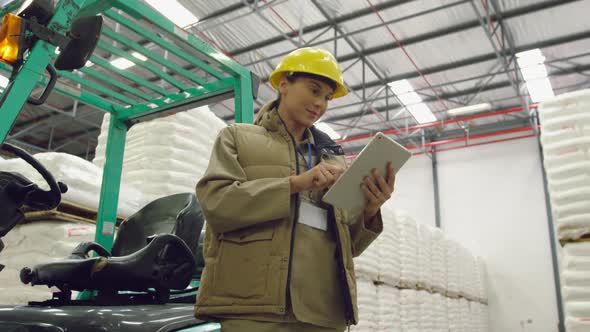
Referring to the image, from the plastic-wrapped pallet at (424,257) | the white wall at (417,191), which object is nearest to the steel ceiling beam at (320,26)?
the plastic-wrapped pallet at (424,257)

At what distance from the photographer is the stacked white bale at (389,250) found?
5.98 m

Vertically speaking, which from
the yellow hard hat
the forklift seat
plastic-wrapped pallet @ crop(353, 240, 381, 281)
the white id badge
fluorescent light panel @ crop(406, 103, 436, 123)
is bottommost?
the forklift seat

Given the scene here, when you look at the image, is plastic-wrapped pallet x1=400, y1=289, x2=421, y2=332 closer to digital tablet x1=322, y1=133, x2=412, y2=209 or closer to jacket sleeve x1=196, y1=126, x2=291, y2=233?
digital tablet x1=322, y1=133, x2=412, y2=209

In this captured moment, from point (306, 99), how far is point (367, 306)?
4.42 metres

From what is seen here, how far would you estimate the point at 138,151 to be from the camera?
3844mm

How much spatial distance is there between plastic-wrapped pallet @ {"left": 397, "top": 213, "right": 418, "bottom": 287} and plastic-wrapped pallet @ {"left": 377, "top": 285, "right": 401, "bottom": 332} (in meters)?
0.33

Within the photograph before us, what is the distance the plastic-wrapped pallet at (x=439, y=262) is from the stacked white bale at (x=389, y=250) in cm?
143

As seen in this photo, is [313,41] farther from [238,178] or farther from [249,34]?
[238,178]

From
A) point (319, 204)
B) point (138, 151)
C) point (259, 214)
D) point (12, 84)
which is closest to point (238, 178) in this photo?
point (259, 214)

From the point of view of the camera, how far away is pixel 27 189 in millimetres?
1487

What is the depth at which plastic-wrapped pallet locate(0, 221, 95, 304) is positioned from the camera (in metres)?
2.95

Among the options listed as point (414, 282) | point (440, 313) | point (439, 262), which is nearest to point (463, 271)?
point (439, 262)

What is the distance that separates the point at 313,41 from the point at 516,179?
5797 mm

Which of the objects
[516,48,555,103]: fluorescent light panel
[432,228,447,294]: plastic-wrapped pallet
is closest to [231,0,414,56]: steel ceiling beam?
[516,48,555,103]: fluorescent light panel
